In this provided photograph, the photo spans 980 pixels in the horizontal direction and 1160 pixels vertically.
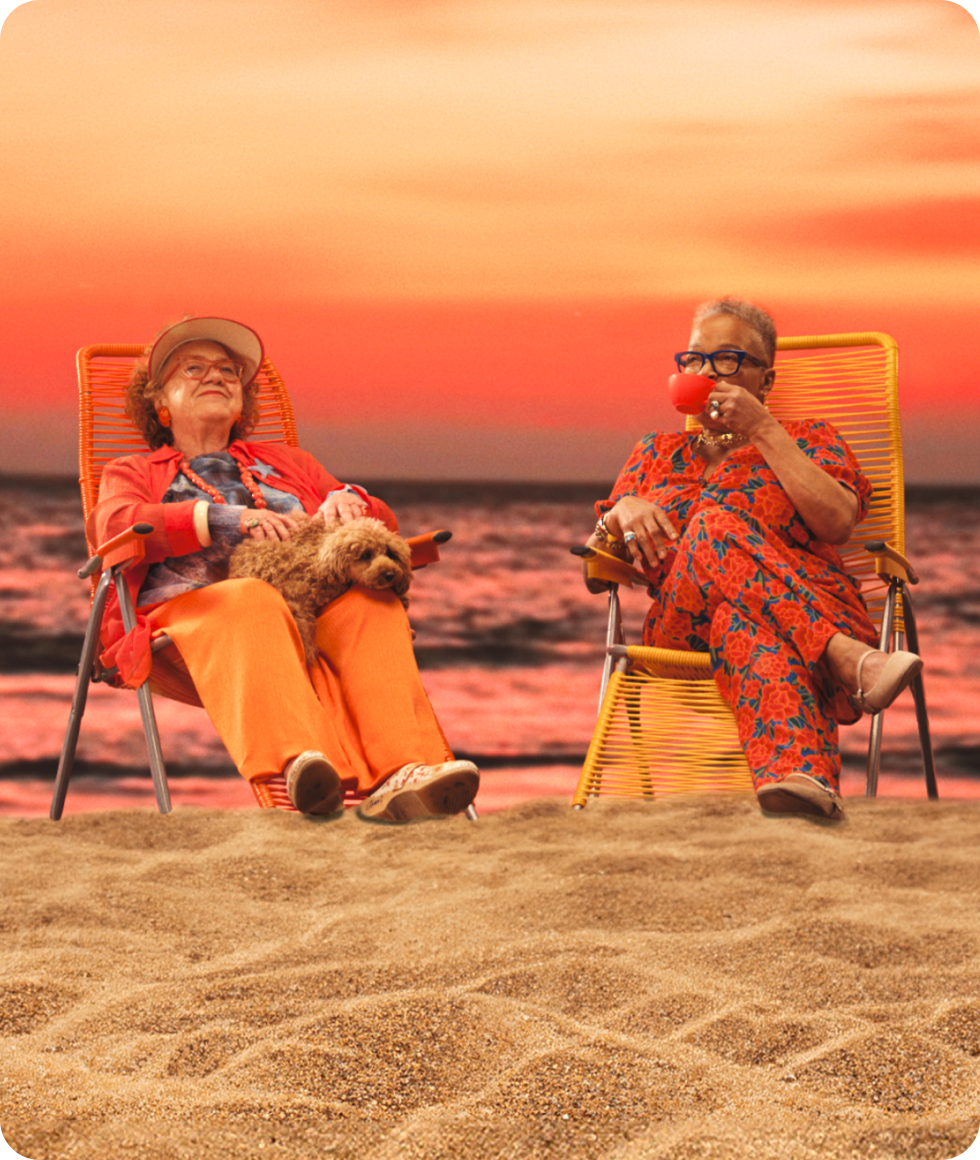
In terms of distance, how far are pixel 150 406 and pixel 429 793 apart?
1.43 metres

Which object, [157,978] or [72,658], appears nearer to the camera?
[157,978]

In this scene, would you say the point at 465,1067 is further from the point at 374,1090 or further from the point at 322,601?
the point at 322,601

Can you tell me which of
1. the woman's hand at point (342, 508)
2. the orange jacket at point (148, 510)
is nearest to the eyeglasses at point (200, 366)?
the orange jacket at point (148, 510)

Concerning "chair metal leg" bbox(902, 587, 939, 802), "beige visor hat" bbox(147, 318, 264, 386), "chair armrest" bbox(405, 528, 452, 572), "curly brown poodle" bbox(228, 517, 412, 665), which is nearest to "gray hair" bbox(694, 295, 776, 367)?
"chair metal leg" bbox(902, 587, 939, 802)

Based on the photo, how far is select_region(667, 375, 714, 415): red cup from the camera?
116 inches

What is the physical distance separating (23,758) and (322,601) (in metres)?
3.02

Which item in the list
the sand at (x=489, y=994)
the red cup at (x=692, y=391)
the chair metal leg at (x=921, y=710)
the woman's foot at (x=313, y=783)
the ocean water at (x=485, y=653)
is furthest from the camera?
the ocean water at (x=485, y=653)

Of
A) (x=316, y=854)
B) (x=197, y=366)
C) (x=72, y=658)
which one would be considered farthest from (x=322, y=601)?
(x=72, y=658)

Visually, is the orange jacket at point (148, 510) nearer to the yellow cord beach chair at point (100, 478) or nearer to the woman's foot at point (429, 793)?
the yellow cord beach chair at point (100, 478)

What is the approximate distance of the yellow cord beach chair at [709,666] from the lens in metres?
3.04

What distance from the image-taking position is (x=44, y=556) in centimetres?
812

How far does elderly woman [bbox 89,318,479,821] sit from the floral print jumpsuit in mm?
692

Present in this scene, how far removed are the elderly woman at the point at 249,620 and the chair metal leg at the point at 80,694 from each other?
0.14 feet

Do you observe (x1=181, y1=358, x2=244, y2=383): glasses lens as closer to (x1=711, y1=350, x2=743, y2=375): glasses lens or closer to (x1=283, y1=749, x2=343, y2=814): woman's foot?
(x1=283, y1=749, x2=343, y2=814): woman's foot
